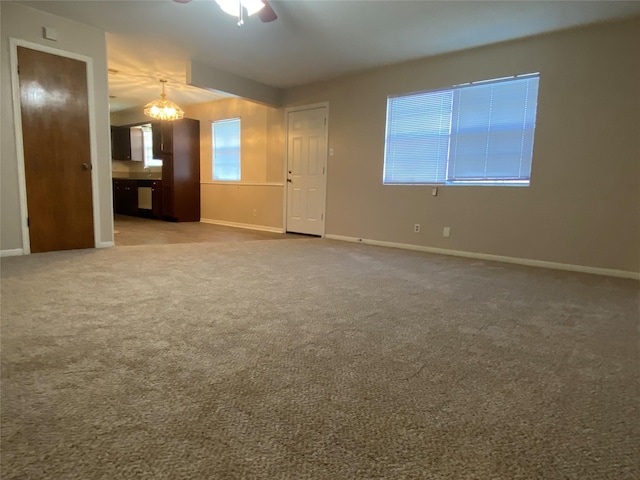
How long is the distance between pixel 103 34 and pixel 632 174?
18.8 ft

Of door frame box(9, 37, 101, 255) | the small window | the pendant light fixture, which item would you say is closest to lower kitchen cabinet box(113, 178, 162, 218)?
the small window

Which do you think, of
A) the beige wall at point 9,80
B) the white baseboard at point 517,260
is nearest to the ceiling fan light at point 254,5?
A: the beige wall at point 9,80

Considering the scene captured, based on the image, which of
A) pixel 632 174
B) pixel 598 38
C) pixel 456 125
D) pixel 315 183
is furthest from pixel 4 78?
pixel 632 174

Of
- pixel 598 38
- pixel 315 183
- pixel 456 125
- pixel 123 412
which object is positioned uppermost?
pixel 598 38

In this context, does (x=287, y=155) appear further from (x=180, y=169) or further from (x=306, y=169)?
(x=180, y=169)

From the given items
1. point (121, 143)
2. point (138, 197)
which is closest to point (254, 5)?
point (138, 197)

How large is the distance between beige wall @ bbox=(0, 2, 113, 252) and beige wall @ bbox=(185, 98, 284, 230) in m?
2.79

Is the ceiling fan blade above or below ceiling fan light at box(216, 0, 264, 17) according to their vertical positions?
below

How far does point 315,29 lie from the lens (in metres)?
3.75

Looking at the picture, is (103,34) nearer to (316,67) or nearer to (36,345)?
(316,67)

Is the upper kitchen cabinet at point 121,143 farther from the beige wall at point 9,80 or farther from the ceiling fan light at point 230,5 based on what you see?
the ceiling fan light at point 230,5

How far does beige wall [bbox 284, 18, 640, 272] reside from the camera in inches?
134

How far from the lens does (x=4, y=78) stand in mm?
3414

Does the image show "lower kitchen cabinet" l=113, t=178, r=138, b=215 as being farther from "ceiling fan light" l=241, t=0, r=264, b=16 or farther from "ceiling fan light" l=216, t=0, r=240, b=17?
"ceiling fan light" l=241, t=0, r=264, b=16
